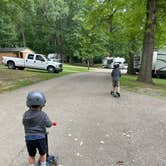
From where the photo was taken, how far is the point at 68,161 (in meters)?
4.62

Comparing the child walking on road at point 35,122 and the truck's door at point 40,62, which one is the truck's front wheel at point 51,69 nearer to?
the truck's door at point 40,62

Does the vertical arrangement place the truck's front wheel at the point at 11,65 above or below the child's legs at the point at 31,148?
below

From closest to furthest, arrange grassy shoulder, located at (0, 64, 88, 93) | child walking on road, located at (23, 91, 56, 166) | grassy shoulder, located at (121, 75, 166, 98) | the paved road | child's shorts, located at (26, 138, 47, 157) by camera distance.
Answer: child walking on road, located at (23, 91, 56, 166)
child's shorts, located at (26, 138, 47, 157)
the paved road
grassy shoulder, located at (121, 75, 166, 98)
grassy shoulder, located at (0, 64, 88, 93)

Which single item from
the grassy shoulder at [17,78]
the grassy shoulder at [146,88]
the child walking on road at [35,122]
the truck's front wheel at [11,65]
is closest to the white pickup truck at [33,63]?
the truck's front wheel at [11,65]

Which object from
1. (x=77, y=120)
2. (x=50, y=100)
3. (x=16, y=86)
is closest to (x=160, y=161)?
(x=77, y=120)

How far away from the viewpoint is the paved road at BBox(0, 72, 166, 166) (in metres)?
4.80

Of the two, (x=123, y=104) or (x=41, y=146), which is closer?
(x=41, y=146)

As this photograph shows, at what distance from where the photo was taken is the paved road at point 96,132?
480 cm

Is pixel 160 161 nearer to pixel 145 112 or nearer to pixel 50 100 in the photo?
pixel 145 112

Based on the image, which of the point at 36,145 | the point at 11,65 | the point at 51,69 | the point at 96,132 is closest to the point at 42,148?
the point at 36,145

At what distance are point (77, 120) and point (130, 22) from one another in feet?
56.3

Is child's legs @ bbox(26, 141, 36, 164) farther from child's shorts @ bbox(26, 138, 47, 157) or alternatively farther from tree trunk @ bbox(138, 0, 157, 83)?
tree trunk @ bbox(138, 0, 157, 83)

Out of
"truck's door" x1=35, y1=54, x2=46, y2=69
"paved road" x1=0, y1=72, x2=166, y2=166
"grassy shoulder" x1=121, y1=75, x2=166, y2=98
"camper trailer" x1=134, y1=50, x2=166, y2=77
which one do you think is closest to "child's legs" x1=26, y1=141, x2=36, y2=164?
"paved road" x1=0, y1=72, x2=166, y2=166

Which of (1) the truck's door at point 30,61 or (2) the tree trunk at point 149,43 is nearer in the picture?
(2) the tree trunk at point 149,43
